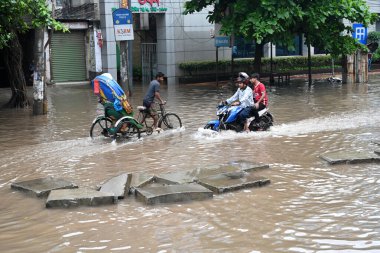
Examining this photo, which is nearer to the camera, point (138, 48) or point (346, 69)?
point (346, 69)

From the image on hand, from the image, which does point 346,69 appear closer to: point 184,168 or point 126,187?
point 184,168

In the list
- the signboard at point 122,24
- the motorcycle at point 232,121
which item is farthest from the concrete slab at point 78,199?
the signboard at point 122,24

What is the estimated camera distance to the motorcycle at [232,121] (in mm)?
12375

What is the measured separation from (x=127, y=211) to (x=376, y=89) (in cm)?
1827

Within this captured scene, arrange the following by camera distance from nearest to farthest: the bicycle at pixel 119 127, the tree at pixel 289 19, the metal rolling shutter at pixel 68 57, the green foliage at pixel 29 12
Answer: the bicycle at pixel 119 127
the green foliage at pixel 29 12
the tree at pixel 289 19
the metal rolling shutter at pixel 68 57

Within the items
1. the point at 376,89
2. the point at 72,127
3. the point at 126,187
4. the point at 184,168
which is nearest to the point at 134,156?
the point at 184,168

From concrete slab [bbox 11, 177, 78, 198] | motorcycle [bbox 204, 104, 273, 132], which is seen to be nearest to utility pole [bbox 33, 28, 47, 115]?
motorcycle [bbox 204, 104, 273, 132]

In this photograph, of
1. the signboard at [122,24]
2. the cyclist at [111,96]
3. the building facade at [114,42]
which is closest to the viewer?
the cyclist at [111,96]

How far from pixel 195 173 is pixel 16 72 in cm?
1267

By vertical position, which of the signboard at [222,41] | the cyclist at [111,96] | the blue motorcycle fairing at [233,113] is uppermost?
the signboard at [222,41]

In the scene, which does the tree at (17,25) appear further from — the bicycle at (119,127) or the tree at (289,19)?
the tree at (289,19)

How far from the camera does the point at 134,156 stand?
10219mm

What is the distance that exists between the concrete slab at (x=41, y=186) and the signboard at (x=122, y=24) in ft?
40.3

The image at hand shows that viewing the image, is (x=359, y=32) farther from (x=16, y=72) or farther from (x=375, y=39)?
(x=16, y=72)
